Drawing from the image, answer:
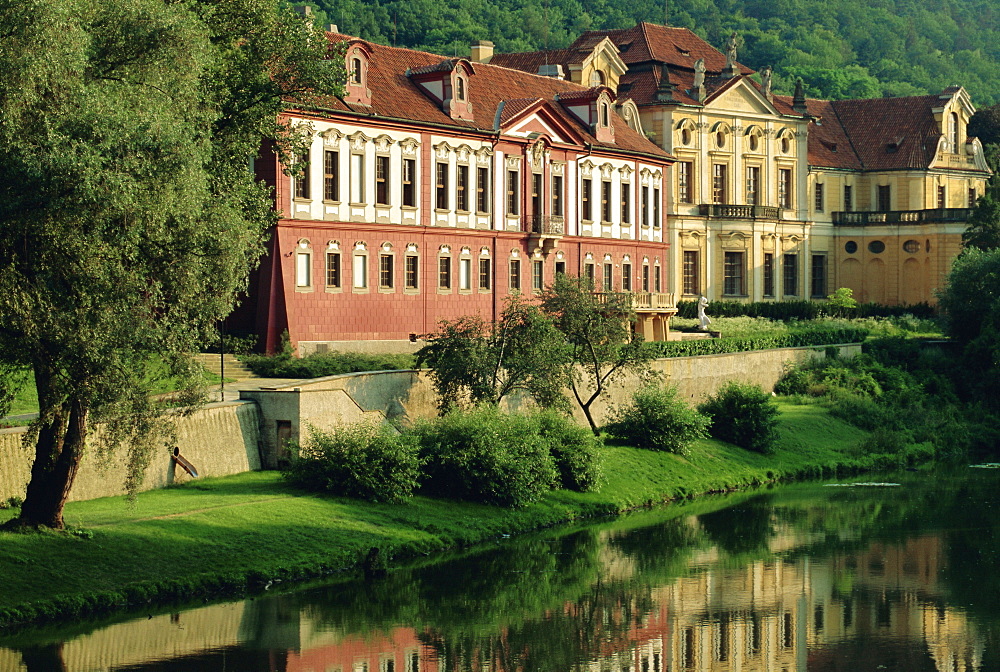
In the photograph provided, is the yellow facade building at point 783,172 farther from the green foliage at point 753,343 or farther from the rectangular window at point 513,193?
the rectangular window at point 513,193

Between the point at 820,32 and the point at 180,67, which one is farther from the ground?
the point at 820,32

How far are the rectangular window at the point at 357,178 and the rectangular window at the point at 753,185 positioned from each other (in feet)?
108

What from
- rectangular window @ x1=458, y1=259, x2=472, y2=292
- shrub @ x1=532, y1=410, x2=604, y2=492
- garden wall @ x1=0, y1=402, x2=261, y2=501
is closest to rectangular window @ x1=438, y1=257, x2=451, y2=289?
rectangular window @ x1=458, y1=259, x2=472, y2=292

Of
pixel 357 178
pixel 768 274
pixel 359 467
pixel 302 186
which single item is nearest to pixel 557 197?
pixel 357 178

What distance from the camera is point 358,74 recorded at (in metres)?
50.3

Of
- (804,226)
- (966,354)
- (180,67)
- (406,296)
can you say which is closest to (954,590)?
(180,67)

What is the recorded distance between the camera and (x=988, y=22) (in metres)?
175

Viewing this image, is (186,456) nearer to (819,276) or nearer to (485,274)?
(485,274)

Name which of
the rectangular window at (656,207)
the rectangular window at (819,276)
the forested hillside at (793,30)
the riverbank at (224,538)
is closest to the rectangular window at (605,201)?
the rectangular window at (656,207)

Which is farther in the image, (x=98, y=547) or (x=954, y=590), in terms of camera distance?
(x=954, y=590)

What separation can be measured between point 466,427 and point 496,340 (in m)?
4.85

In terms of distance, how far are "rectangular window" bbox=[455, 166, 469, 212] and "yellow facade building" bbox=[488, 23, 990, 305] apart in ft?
49.8

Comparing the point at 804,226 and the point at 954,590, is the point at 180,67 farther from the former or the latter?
the point at 804,226

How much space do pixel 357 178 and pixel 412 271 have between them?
4124mm
